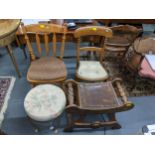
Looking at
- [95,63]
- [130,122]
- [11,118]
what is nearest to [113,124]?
[130,122]

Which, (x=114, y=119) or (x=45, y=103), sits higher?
(x=45, y=103)

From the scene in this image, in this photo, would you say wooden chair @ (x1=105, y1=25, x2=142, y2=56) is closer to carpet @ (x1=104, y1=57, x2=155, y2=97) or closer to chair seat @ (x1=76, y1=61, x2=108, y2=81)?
carpet @ (x1=104, y1=57, x2=155, y2=97)

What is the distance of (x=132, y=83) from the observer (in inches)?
98.7

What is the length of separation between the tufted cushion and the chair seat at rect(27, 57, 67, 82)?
0.14 metres

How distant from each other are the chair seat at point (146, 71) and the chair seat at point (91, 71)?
1.42ft

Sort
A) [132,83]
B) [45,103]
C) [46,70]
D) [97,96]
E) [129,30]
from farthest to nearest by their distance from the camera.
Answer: [132,83] < [129,30] < [46,70] < [97,96] < [45,103]

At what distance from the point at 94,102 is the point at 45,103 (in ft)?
1.50

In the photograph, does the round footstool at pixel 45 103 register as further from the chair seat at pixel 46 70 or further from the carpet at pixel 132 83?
the carpet at pixel 132 83

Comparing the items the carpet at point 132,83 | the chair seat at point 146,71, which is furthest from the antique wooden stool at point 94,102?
the carpet at point 132,83

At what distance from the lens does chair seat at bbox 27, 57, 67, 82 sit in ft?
6.32

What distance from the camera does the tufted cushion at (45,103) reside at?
1.59 metres

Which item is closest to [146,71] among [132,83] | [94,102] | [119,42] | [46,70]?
[132,83]

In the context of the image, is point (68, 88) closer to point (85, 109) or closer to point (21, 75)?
point (85, 109)

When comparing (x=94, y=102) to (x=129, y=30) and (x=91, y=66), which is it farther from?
(x=129, y=30)
